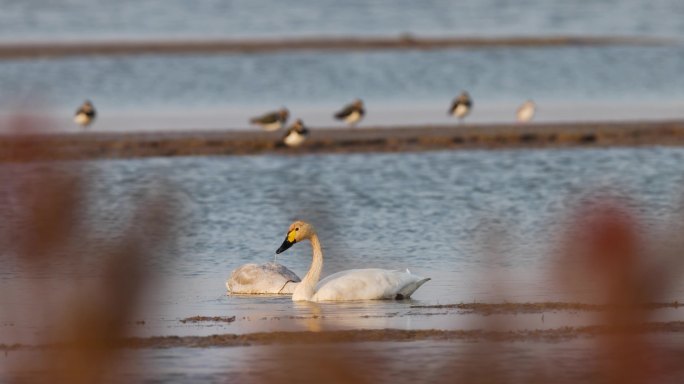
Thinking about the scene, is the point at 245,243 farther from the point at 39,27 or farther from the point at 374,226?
the point at 39,27

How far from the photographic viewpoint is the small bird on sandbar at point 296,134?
2678cm

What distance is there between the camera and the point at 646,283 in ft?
22.3

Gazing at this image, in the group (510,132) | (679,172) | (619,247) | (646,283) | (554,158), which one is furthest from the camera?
(510,132)

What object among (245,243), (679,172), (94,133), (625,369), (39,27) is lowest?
(625,369)

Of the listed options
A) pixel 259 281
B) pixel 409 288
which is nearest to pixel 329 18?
pixel 259 281

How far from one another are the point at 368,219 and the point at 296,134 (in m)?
7.71

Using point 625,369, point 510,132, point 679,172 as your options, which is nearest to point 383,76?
point 510,132

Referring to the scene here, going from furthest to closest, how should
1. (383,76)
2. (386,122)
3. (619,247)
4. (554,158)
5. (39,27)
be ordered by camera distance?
(39,27) → (383,76) → (386,122) → (554,158) → (619,247)

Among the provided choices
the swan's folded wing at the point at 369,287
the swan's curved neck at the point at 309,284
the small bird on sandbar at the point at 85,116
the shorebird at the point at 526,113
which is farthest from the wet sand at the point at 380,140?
the swan's folded wing at the point at 369,287

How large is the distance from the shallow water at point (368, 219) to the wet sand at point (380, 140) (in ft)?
2.37

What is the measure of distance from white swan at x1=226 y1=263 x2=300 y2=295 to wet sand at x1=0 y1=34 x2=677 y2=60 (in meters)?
36.6

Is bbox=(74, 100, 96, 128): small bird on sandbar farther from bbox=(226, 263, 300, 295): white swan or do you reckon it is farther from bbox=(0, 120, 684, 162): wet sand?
bbox=(226, 263, 300, 295): white swan

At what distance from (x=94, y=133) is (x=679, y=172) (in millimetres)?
10509

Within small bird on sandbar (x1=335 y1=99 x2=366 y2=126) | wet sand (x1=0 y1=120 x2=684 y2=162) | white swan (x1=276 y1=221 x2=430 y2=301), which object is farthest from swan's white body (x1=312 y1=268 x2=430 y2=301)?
small bird on sandbar (x1=335 y1=99 x2=366 y2=126)
